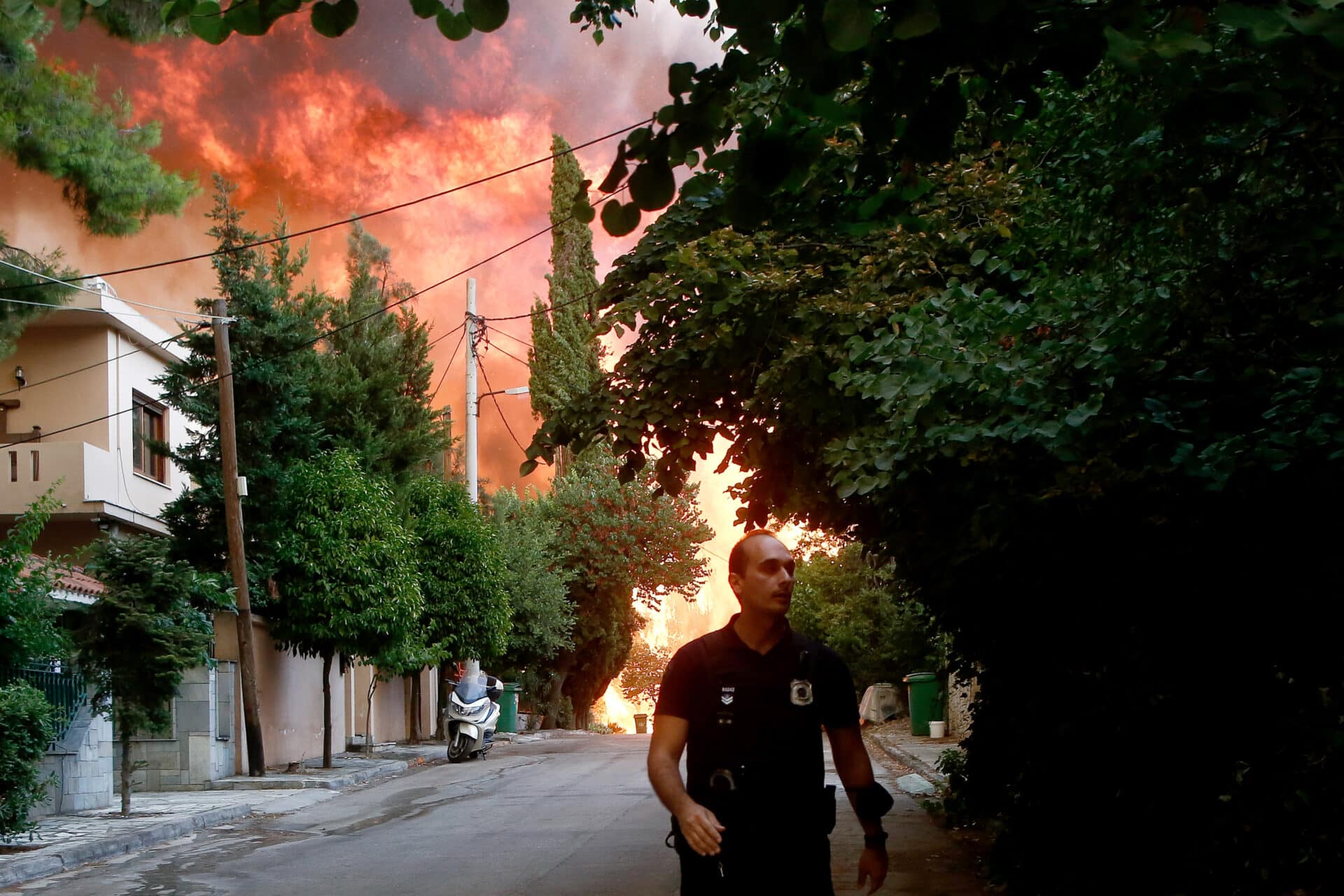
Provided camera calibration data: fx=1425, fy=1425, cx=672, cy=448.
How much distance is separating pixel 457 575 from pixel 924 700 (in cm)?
1025

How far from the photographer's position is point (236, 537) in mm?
21391

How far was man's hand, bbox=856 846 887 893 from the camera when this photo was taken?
4.33m

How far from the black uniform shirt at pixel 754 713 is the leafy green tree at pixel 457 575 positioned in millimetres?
26371

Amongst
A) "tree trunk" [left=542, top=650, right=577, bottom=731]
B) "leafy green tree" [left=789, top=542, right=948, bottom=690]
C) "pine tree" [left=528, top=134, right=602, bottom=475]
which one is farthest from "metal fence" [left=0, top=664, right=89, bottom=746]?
"pine tree" [left=528, top=134, right=602, bottom=475]

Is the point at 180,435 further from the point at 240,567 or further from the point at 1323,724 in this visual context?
the point at 1323,724

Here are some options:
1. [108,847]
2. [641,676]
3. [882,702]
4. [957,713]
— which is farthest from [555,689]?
[108,847]

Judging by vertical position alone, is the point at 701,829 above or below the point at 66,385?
below

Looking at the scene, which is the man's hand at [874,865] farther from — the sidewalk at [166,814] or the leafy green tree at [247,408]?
the leafy green tree at [247,408]

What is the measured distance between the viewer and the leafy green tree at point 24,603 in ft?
43.7

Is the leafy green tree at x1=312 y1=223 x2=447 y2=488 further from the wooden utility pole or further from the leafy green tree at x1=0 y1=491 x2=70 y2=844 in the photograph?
the leafy green tree at x1=0 y1=491 x2=70 y2=844

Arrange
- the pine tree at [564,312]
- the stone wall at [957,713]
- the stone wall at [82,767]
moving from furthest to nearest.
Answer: the pine tree at [564,312] → the stone wall at [957,713] → the stone wall at [82,767]

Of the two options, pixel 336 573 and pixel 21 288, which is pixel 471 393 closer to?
pixel 336 573

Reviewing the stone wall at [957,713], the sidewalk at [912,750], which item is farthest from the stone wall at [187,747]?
the stone wall at [957,713]

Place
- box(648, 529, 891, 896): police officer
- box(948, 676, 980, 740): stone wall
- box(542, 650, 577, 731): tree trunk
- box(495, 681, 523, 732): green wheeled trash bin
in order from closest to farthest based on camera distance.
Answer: box(648, 529, 891, 896): police officer, box(948, 676, 980, 740): stone wall, box(495, 681, 523, 732): green wheeled trash bin, box(542, 650, 577, 731): tree trunk
